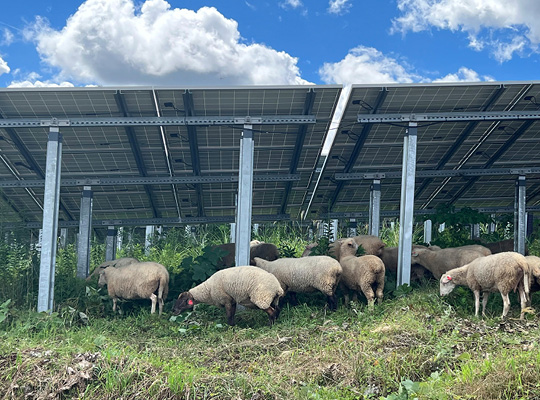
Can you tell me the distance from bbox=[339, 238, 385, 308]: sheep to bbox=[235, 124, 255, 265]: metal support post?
2288mm

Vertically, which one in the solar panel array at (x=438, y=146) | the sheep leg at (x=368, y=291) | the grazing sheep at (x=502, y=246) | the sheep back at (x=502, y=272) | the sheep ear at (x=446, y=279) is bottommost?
the sheep leg at (x=368, y=291)

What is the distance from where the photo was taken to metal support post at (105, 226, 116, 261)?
68.1 feet

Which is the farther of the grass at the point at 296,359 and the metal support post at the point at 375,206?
the metal support post at the point at 375,206

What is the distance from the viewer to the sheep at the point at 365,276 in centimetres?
1288

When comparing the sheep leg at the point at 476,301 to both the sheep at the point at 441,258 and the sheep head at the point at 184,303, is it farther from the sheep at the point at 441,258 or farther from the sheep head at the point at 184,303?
the sheep head at the point at 184,303

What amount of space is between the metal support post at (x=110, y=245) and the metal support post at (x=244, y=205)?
26.7 ft

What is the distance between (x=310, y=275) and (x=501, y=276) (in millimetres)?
3819

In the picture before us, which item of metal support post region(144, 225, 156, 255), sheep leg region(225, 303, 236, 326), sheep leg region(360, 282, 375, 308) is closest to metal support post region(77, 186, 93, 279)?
metal support post region(144, 225, 156, 255)

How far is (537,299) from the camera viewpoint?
12.3 meters

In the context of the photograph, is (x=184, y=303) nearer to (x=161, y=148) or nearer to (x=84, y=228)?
(x=161, y=148)

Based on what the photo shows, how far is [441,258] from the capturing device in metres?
14.3

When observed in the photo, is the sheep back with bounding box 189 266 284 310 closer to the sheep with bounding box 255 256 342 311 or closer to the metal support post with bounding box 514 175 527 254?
the sheep with bounding box 255 256 342 311

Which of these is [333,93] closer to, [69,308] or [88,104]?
[88,104]

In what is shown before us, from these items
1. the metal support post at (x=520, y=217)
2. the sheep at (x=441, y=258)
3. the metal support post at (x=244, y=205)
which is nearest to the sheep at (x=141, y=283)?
the metal support post at (x=244, y=205)
